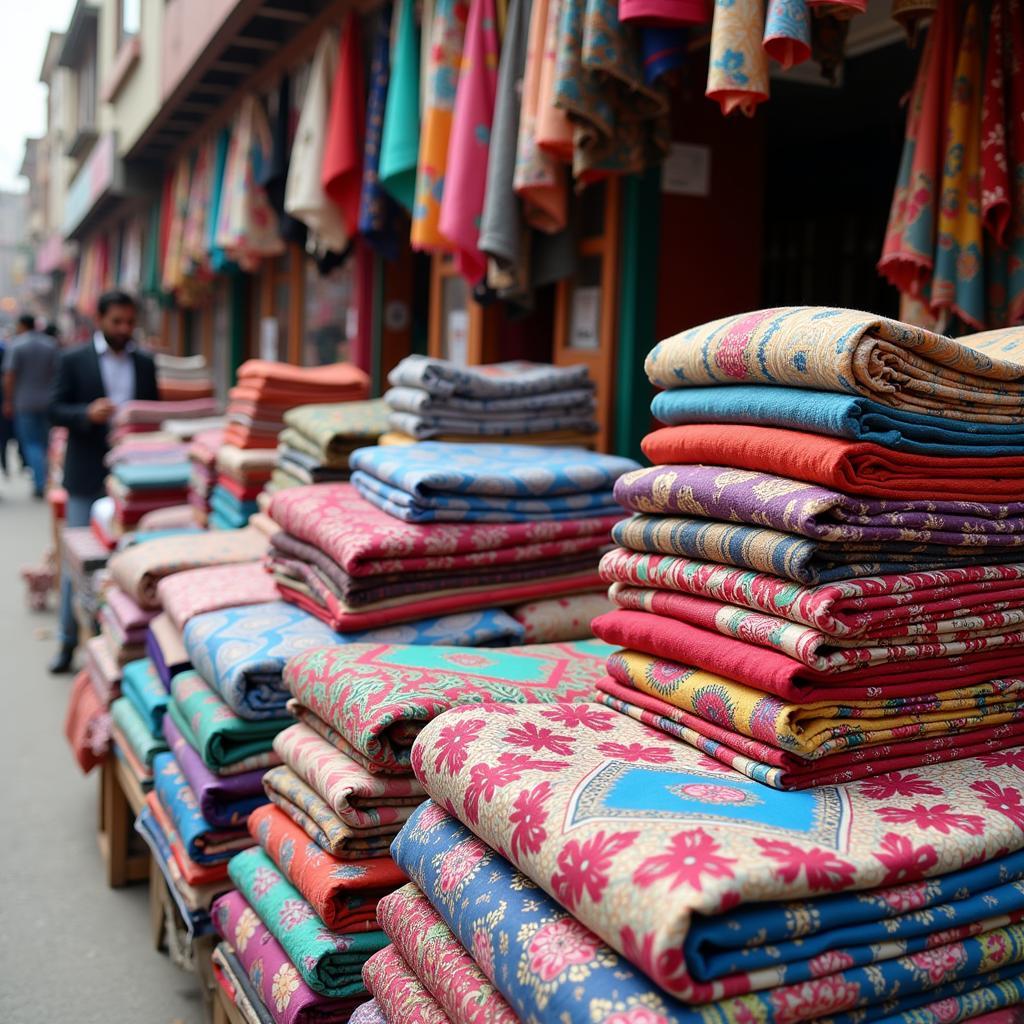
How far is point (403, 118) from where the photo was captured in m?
3.39

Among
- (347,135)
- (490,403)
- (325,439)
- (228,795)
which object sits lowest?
(228,795)

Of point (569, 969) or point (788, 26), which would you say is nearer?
point (569, 969)

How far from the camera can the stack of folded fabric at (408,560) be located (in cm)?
207

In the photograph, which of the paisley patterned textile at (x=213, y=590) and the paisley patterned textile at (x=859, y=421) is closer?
the paisley patterned textile at (x=859, y=421)

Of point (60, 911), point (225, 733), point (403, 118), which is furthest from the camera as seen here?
point (403, 118)

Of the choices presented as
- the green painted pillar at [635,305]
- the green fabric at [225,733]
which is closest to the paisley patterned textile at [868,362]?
the green fabric at [225,733]

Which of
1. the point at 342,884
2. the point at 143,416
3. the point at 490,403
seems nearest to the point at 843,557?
the point at 342,884

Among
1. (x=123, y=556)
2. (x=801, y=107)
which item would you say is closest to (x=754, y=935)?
(x=123, y=556)

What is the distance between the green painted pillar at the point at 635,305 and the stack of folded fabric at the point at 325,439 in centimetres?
63

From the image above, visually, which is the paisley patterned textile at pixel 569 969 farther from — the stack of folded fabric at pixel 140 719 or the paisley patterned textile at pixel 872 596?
the stack of folded fabric at pixel 140 719

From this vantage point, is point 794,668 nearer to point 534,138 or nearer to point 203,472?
point 534,138

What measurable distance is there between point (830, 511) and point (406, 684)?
0.67m

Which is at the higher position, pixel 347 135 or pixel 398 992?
pixel 347 135

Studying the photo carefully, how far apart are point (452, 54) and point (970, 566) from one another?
7.65 feet
